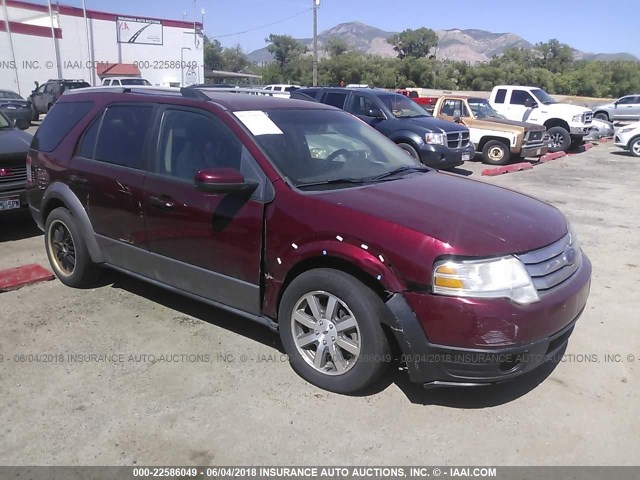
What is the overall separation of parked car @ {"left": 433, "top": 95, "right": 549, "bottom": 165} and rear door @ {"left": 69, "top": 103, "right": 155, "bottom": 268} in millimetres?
11619

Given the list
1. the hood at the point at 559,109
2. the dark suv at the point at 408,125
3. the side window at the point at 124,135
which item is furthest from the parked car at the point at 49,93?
the side window at the point at 124,135

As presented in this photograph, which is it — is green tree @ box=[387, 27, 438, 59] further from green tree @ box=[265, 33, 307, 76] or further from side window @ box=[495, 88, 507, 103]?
side window @ box=[495, 88, 507, 103]

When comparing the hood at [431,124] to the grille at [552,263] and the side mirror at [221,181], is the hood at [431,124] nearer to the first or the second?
the grille at [552,263]

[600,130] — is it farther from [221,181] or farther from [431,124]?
[221,181]

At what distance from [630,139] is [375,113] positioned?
10235 mm

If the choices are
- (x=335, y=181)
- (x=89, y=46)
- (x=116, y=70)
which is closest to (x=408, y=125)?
(x=335, y=181)

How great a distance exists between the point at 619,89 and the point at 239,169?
5462cm

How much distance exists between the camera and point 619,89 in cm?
4925

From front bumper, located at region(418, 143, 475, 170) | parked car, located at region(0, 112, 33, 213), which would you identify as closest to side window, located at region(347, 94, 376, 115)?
front bumper, located at region(418, 143, 475, 170)

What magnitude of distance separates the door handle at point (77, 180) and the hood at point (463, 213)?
235cm

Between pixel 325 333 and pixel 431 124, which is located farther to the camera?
pixel 431 124

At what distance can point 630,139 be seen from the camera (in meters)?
17.6

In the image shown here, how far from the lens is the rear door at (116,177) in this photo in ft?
14.0

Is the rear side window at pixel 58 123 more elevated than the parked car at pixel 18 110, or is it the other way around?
the rear side window at pixel 58 123
